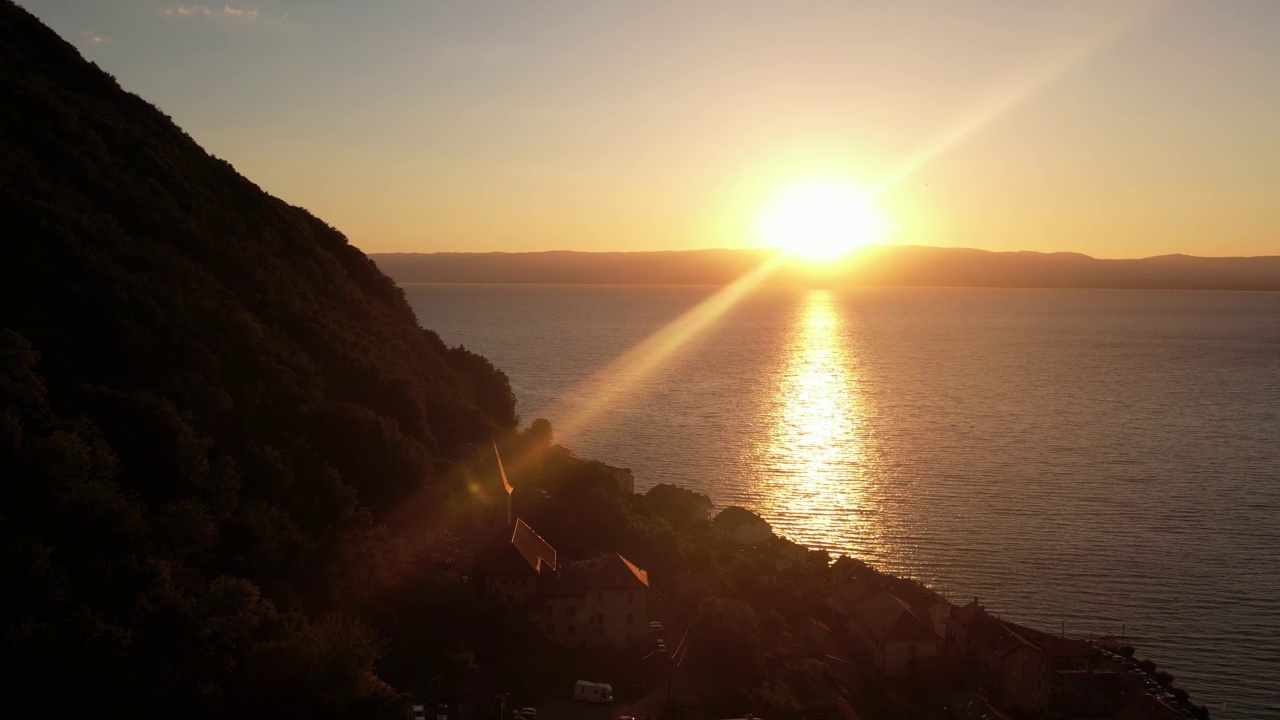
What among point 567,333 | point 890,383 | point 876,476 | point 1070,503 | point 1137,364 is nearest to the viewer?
point 1070,503

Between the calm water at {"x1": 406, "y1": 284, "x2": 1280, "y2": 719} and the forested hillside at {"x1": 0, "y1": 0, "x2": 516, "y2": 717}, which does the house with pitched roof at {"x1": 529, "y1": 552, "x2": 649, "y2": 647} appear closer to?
the forested hillside at {"x1": 0, "y1": 0, "x2": 516, "y2": 717}

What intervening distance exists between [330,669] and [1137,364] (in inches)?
3913

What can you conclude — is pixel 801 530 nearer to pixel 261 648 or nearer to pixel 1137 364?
pixel 261 648

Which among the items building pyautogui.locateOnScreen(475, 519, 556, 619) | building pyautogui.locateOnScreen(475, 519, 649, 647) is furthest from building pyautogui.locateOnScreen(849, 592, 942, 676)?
building pyautogui.locateOnScreen(475, 519, 556, 619)

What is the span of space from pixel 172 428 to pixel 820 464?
37258 mm

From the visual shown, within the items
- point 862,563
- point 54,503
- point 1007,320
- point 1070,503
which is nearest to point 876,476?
point 1070,503

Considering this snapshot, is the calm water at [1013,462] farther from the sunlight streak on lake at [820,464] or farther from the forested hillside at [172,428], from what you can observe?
the forested hillside at [172,428]

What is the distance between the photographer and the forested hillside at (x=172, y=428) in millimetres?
16781

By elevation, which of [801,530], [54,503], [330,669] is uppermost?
[54,503]

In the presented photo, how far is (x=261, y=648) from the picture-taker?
17.6 m

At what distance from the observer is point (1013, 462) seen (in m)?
50.7

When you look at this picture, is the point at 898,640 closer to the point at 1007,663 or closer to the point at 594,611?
the point at 1007,663

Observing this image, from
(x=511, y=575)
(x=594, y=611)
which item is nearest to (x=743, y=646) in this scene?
(x=594, y=611)

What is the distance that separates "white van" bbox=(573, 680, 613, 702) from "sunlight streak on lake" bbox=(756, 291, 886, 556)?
57.2 feet
